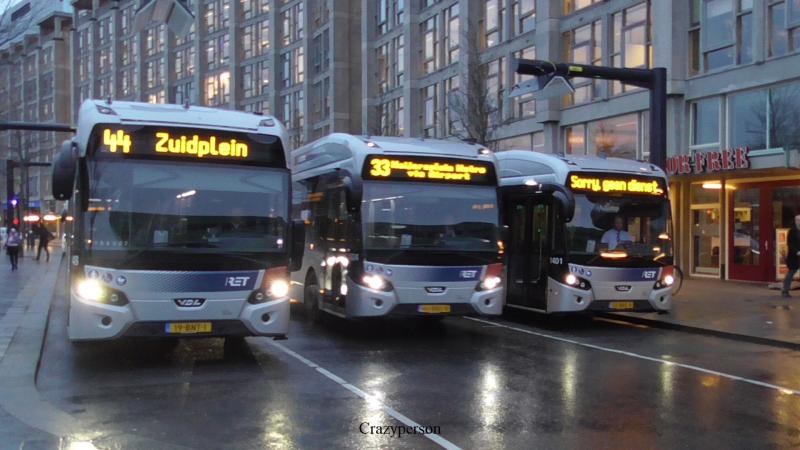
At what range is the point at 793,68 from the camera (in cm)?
1973

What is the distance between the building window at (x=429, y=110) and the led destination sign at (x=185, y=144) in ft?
90.4

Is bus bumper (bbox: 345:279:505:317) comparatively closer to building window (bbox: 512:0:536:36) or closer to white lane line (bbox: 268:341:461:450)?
white lane line (bbox: 268:341:461:450)

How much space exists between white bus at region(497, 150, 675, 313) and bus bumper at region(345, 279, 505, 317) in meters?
1.99

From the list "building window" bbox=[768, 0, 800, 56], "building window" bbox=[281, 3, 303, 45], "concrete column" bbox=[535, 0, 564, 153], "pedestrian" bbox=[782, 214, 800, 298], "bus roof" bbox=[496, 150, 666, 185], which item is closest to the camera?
"bus roof" bbox=[496, 150, 666, 185]

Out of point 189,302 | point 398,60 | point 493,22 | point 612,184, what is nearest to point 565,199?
point 612,184

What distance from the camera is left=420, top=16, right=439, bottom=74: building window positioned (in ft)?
121

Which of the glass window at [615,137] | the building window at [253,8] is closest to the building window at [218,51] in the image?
the building window at [253,8]

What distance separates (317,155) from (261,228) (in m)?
5.13

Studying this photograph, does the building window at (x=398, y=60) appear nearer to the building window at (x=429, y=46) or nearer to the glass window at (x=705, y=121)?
the building window at (x=429, y=46)

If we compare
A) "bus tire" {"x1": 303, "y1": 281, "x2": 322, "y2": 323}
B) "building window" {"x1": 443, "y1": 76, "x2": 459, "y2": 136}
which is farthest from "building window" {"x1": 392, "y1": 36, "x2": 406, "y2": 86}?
"bus tire" {"x1": 303, "y1": 281, "x2": 322, "y2": 323}

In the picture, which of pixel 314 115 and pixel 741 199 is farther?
pixel 314 115

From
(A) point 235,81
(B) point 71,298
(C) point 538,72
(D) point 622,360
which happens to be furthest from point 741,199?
(A) point 235,81

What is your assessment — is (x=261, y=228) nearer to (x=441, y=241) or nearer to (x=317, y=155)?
(x=441, y=241)

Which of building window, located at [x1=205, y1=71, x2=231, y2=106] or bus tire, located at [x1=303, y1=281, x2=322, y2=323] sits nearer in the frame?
bus tire, located at [x1=303, y1=281, x2=322, y2=323]
